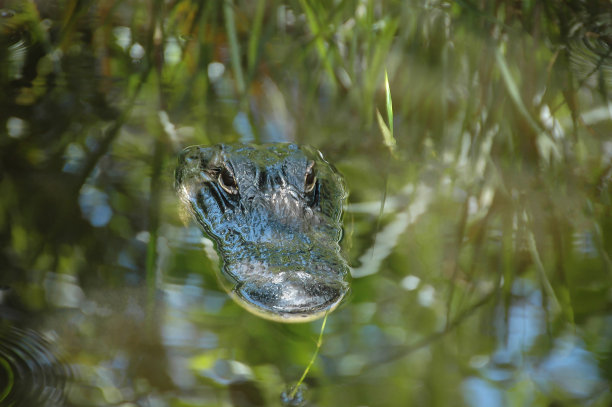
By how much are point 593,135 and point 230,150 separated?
1830 millimetres

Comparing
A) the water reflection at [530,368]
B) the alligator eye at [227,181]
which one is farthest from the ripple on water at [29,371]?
the water reflection at [530,368]

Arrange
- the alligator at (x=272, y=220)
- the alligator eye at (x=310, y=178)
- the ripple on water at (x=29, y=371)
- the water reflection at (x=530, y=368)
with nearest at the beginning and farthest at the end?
1. the ripple on water at (x=29, y=371)
2. the water reflection at (x=530, y=368)
3. the alligator at (x=272, y=220)
4. the alligator eye at (x=310, y=178)

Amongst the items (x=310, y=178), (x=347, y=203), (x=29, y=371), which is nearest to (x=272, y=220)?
(x=310, y=178)

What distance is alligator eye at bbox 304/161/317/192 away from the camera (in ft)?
8.06

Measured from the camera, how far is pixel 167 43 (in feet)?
12.3

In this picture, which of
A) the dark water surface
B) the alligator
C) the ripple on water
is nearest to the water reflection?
the dark water surface

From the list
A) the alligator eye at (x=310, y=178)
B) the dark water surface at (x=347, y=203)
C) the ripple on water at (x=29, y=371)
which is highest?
the ripple on water at (x=29, y=371)

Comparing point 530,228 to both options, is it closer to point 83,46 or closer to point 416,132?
point 416,132

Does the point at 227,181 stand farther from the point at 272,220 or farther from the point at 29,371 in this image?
the point at 29,371

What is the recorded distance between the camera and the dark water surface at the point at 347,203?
5.75ft

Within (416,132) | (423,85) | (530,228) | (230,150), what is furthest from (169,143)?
(530,228)

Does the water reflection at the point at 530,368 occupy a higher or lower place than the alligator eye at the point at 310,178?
lower

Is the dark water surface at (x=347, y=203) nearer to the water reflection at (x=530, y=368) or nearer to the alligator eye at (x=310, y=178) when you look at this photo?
the water reflection at (x=530, y=368)

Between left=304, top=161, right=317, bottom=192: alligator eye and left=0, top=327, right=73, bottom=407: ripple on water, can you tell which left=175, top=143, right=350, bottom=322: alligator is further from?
left=0, top=327, right=73, bottom=407: ripple on water
